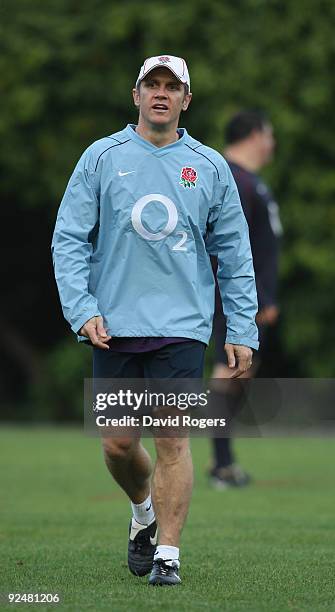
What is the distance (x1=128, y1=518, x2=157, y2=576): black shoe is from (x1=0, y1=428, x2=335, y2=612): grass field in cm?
7

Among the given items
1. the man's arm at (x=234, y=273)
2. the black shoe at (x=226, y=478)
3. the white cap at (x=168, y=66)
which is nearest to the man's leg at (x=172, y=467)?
the man's arm at (x=234, y=273)

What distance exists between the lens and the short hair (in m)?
10.3

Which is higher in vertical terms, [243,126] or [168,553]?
[243,126]

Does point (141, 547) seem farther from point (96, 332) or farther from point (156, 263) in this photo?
point (156, 263)

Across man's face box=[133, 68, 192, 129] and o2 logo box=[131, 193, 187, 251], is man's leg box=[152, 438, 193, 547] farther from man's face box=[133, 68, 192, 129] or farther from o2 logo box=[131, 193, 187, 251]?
man's face box=[133, 68, 192, 129]

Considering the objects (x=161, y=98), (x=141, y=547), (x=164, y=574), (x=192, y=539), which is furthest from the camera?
(x=192, y=539)

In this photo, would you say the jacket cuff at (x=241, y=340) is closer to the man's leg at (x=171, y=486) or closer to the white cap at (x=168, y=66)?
the man's leg at (x=171, y=486)

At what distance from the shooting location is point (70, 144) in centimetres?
2011

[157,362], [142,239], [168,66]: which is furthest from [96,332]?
[168,66]

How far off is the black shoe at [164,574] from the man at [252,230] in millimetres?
4015

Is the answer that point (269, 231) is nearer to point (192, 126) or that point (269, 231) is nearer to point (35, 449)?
point (35, 449)

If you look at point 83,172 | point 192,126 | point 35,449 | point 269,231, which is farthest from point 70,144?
point 83,172

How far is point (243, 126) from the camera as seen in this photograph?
10.4 meters

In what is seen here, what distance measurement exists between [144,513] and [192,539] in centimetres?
120
